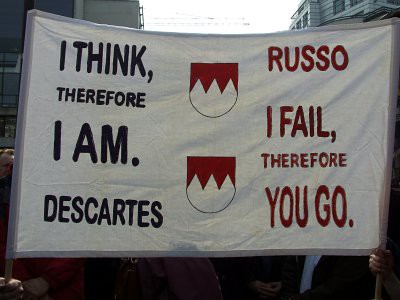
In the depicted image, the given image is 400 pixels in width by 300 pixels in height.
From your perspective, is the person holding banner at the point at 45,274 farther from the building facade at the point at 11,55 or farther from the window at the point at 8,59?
the window at the point at 8,59

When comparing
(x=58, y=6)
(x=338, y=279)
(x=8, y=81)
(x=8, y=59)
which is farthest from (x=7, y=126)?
(x=338, y=279)

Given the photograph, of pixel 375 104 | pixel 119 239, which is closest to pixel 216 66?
pixel 375 104

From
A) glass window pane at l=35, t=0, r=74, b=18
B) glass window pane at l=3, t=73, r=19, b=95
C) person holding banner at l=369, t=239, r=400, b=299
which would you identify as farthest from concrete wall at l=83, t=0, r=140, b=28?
person holding banner at l=369, t=239, r=400, b=299

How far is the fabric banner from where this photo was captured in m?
2.47

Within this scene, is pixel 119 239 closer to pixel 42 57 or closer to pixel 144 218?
pixel 144 218

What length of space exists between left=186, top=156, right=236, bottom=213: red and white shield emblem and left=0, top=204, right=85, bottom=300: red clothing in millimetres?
863

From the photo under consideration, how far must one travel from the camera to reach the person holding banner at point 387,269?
2471 millimetres

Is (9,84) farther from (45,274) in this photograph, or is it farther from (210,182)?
(210,182)

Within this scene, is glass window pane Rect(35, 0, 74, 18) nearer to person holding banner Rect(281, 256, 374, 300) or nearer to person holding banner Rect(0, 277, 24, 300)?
person holding banner Rect(281, 256, 374, 300)

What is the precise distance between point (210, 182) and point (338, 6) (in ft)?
183

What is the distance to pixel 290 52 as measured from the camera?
266 centimetres

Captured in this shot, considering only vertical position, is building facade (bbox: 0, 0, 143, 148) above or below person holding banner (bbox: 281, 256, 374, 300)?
above

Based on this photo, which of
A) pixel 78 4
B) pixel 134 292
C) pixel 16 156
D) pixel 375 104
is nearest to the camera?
pixel 16 156

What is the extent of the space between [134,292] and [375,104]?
168cm
